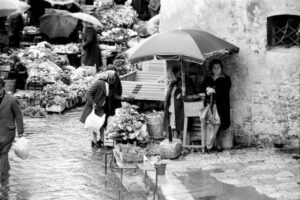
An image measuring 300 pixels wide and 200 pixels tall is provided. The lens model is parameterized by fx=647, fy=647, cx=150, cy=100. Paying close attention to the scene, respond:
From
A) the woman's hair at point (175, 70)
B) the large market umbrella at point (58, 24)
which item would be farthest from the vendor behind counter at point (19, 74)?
the woman's hair at point (175, 70)

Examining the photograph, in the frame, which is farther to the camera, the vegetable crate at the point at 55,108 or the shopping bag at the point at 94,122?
the vegetable crate at the point at 55,108

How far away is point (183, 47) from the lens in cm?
1246

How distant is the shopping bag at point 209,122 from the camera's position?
1318 cm

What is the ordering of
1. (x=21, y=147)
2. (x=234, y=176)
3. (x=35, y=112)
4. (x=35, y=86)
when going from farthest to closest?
(x=35, y=86), (x=35, y=112), (x=234, y=176), (x=21, y=147)

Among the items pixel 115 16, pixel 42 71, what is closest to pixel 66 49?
pixel 42 71

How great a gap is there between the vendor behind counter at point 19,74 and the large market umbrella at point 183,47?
26.0ft

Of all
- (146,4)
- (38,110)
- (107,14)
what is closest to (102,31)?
(107,14)

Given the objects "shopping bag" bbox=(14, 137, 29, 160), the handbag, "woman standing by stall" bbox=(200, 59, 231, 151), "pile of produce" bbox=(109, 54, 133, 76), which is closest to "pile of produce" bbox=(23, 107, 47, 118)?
"pile of produce" bbox=(109, 54, 133, 76)

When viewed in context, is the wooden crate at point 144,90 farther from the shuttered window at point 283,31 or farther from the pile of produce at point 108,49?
the pile of produce at point 108,49

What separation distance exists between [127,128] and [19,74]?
759cm

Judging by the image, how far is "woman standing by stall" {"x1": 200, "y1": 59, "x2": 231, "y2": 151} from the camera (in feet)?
43.6

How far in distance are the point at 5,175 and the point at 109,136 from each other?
3054mm

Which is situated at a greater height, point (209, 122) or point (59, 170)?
point (209, 122)

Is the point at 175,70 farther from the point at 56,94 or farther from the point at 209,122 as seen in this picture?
the point at 56,94
